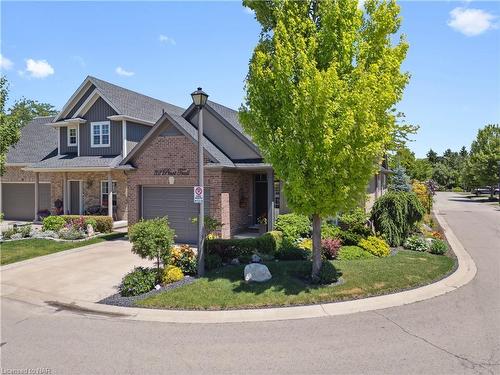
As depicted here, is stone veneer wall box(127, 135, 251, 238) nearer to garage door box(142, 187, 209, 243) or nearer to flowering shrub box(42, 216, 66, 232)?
garage door box(142, 187, 209, 243)

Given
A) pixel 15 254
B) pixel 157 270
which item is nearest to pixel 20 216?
pixel 15 254

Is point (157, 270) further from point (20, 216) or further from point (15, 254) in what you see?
point (20, 216)

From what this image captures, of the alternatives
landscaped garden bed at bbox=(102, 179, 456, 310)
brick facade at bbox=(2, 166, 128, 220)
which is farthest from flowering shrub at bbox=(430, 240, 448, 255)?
brick facade at bbox=(2, 166, 128, 220)

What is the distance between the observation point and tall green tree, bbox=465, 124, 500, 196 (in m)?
50.2

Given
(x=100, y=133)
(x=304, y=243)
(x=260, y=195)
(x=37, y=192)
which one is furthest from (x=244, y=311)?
(x=37, y=192)

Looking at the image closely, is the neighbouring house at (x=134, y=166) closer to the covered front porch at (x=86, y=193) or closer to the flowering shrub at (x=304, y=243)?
the covered front porch at (x=86, y=193)

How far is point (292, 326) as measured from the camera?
7324 mm

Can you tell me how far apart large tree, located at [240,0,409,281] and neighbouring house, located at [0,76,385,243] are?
596cm

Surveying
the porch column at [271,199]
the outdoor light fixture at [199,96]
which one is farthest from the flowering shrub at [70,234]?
the outdoor light fixture at [199,96]

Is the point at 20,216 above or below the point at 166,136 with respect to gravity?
below

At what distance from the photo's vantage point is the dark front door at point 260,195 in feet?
59.9

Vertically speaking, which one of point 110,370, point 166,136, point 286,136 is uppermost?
point 166,136

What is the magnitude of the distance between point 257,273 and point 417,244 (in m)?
8.17

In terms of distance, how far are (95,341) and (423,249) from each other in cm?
1259
